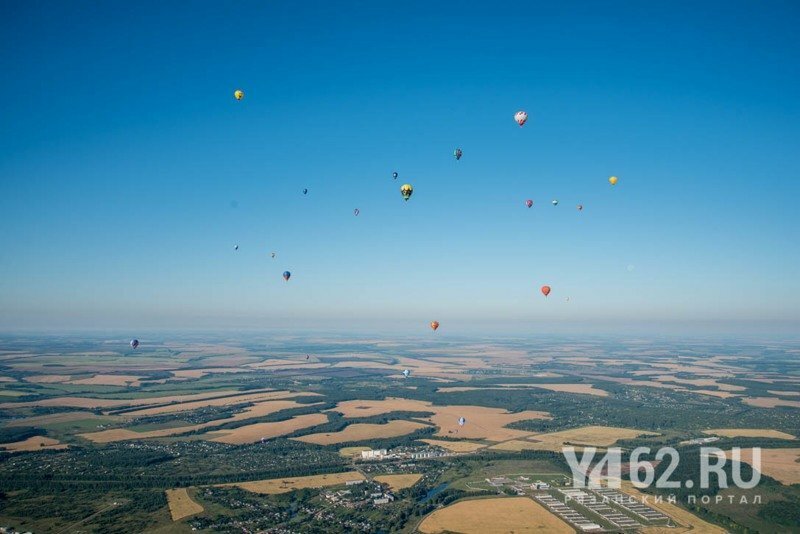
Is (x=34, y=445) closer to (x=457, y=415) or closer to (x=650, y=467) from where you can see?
(x=457, y=415)

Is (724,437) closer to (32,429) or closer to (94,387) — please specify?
(32,429)

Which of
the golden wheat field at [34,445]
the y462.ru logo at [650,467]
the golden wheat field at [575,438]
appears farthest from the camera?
the golden wheat field at [575,438]

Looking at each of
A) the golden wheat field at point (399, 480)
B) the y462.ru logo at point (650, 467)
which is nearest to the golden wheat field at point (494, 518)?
the golden wheat field at point (399, 480)

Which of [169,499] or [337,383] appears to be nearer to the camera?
[169,499]

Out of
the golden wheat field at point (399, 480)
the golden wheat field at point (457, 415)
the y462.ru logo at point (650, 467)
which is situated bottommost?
the golden wheat field at point (457, 415)

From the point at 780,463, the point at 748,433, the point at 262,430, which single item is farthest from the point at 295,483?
the point at 748,433

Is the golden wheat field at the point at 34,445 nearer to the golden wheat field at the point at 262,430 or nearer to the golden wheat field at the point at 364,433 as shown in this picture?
the golden wheat field at the point at 262,430

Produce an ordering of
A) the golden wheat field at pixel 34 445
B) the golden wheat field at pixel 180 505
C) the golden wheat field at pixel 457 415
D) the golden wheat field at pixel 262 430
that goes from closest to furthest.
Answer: the golden wheat field at pixel 180 505 < the golden wheat field at pixel 34 445 < the golden wheat field at pixel 262 430 < the golden wheat field at pixel 457 415

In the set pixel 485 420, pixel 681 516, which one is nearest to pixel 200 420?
pixel 485 420
